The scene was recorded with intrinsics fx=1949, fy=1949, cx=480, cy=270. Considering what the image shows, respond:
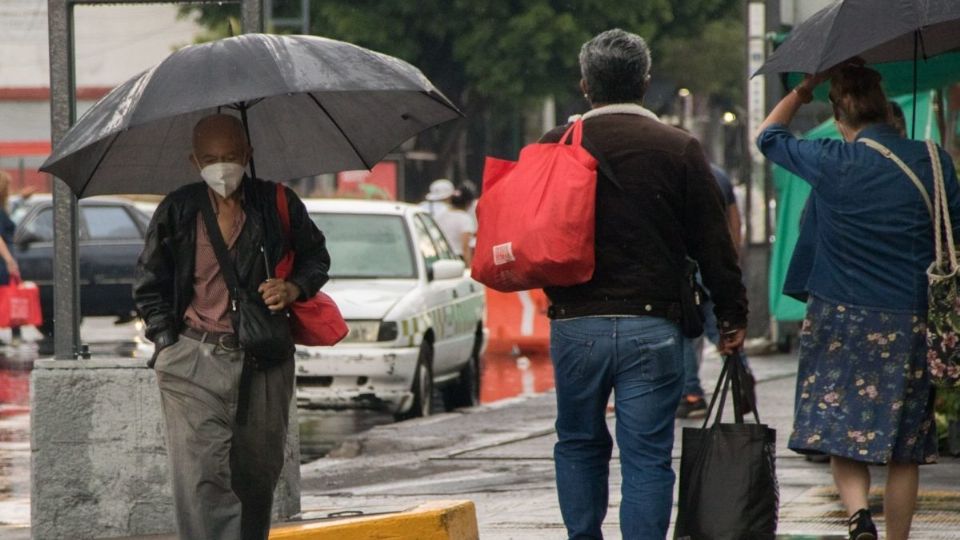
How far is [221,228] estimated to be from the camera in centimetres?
592

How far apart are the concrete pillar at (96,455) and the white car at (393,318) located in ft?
15.5

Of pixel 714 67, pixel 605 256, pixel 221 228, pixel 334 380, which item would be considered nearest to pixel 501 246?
pixel 605 256

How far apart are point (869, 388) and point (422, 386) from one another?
6.87 meters

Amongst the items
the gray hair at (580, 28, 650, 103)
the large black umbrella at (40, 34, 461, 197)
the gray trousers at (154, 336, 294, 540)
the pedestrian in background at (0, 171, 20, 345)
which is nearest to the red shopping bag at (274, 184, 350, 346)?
the gray trousers at (154, 336, 294, 540)

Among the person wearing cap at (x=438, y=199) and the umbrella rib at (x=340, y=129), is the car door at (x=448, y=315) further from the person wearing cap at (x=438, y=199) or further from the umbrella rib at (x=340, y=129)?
the umbrella rib at (x=340, y=129)

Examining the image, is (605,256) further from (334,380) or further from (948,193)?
(334,380)

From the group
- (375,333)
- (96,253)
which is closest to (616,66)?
(375,333)

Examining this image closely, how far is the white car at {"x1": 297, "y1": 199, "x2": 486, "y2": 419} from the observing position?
12680 millimetres

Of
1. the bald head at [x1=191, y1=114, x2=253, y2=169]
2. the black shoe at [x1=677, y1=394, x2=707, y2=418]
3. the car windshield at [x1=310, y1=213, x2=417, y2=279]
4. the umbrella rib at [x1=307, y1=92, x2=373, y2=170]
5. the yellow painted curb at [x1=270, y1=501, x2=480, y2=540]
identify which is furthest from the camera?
the car windshield at [x1=310, y1=213, x2=417, y2=279]

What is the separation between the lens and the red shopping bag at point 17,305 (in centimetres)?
1927

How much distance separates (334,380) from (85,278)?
361 inches

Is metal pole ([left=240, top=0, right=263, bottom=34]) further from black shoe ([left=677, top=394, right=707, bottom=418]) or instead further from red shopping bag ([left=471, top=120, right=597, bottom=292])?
black shoe ([left=677, top=394, right=707, bottom=418])

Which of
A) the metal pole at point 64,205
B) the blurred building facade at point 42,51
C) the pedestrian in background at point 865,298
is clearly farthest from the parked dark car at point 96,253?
the pedestrian in background at point 865,298

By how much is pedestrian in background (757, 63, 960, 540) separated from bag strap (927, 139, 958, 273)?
0.09ft
